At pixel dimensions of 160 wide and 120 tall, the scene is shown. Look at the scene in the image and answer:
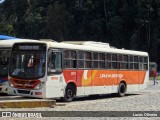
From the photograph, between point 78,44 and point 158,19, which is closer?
point 78,44

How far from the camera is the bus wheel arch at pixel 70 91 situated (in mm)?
19672

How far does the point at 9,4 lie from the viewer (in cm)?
7700

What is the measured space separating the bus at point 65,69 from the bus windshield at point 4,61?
1.74 metres

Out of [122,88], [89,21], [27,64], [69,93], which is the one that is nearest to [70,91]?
[69,93]

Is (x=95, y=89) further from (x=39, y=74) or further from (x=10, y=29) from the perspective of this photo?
(x=10, y=29)

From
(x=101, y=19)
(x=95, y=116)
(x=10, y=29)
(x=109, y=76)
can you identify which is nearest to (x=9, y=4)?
(x=10, y=29)

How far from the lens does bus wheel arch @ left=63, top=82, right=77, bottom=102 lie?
1967 centimetres

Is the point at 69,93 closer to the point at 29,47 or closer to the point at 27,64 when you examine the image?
the point at 27,64

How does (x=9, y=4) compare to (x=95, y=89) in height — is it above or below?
above

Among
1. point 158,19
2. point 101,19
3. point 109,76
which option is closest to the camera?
point 109,76

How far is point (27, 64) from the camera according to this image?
1844cm

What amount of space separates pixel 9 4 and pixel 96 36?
2008cm

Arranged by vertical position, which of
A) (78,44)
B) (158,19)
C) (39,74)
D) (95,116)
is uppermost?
(158,19)

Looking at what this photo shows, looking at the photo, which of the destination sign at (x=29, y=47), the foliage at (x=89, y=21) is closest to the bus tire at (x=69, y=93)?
the destination sign at (x=29, y=47)
